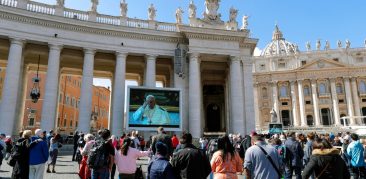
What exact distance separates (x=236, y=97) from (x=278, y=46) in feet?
298

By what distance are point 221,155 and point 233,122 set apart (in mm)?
18000

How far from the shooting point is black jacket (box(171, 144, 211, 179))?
4410 millimetres

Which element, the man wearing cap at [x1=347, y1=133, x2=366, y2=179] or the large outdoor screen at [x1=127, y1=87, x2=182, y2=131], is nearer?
the man wearing cap at [x1=347, y1=133, x2=366, y2=179]

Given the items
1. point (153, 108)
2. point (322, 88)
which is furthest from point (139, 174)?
point (322, 88)

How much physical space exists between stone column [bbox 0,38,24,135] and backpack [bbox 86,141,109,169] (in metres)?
15.7

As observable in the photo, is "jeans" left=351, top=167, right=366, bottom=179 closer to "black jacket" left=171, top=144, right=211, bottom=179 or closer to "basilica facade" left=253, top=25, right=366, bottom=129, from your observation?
"black jacket" left=171, top=144, right=211, bottom=179

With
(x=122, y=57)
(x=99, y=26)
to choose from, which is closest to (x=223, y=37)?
(x=122, y=57)

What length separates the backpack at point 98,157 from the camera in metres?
5.52

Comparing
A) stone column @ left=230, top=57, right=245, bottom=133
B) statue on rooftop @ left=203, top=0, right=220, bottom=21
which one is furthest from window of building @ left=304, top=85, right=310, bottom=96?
statue on rooftop @ left=203, top=0, right=220, bottom=21

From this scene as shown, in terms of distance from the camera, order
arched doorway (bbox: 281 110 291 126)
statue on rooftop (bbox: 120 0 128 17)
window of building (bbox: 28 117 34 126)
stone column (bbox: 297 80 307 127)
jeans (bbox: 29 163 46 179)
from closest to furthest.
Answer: jeans (bbox: 29 163 46 179)
statue on rooftop (bbox: 120 0 128 17)
window of building (bbox: 28 117 34 126)
stone column (bbox: 297 80 307 127)
arched doorway (bbox: 281 110 291 126)

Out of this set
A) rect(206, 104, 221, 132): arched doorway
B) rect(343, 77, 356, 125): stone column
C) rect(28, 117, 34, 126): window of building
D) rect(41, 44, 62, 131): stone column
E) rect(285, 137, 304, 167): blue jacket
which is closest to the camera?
rect(285, 137, 304, 167): blue jacket

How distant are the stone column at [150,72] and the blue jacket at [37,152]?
50.6 feet

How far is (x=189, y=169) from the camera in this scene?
440 cm

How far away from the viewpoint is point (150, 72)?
73.0 feet
